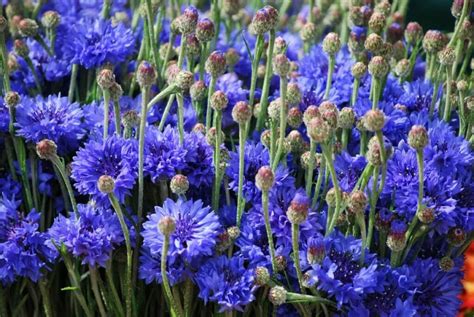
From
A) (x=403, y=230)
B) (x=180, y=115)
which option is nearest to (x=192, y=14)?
(x=180, y=115)

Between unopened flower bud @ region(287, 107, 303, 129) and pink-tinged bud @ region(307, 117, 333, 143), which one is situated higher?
pink-tinged bud @ region(307, 117, 333, 143)

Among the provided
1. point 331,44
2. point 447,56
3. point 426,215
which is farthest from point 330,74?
point 426,215

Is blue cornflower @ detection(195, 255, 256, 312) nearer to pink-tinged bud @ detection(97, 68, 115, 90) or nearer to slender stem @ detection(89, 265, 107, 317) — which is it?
slender stem @ detection(89, 265, 107, 317)

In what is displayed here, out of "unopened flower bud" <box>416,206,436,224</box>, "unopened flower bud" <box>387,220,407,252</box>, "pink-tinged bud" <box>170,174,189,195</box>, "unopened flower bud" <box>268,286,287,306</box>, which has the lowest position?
"unopened flower bud" <box>268,286,287,306</box>

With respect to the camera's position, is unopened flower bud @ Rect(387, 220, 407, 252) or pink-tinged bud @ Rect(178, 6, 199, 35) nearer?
unopened flower bud @ Rect(387, 220, 407, 252)

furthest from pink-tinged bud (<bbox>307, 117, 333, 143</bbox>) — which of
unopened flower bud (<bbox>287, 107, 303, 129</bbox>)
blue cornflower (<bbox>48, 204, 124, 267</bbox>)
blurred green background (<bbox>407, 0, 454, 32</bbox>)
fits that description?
blurred green background (<bbox>407, 0, 454, 32</bbox>)

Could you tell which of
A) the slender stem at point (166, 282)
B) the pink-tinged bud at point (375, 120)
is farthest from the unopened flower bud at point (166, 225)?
the pink-tinged bud at point (375, 120)

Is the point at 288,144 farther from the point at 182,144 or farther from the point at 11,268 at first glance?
the point at 11,268

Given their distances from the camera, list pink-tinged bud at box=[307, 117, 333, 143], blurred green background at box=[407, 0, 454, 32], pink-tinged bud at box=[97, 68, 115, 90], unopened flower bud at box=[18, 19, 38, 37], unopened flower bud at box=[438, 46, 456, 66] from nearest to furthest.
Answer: pink-tinged bud at box=[307, 117, 333, 143]
pink-tinged bud at box=[97, 68, 115, 90]
unopened flower bud at box=[438, 46, 456, 66]
unopened flower bud at box=[18, 19, 38, 37]
blurred green background at box=[407, 0, 454, 32]
